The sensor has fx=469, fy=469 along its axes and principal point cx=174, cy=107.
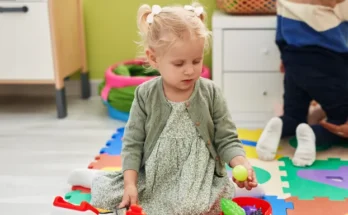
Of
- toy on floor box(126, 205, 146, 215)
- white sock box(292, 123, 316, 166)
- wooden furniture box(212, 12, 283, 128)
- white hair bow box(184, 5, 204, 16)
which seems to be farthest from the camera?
wooden furniture box(212, 12, 283, 128)

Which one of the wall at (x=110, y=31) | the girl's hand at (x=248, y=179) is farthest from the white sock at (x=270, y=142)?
the wall at (x=110, y=31)

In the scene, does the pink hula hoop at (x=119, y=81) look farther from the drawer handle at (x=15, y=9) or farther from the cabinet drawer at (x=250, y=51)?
the drawer handle at (x=15, y=9)

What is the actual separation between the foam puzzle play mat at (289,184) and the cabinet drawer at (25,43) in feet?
1.67

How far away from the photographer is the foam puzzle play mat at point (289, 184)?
Result: 1.15m

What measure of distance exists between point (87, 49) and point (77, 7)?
221 millimetres

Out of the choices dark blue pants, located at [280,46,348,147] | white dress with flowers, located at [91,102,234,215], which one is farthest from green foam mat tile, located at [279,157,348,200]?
white dress with flowers, located at [91,102,234,215]

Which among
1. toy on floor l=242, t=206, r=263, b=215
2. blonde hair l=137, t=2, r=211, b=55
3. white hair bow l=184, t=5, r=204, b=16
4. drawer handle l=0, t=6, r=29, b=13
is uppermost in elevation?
white hair bow l=184, t=5, r=204, b=16

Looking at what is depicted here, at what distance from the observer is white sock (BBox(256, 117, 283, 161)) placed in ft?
4.79

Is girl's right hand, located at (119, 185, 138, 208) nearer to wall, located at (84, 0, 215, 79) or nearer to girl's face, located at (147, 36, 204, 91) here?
girl's face, located at (147, 36, 204, 91)

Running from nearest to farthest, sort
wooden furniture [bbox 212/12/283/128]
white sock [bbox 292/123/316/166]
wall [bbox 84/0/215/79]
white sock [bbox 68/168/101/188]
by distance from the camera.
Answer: white sock [bbox 68/168/101/188] < white sock [bbox 292/123/316/166] < wooden furniture [bbox 212/12/283/128] < wall [bbox 84/0/215/79]

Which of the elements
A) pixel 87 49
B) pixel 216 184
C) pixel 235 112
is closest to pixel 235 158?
pixel 216 184

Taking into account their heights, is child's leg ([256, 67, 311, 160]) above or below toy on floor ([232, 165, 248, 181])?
below

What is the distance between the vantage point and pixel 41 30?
73.1 inches

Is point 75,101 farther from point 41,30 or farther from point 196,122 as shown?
point 196,122
